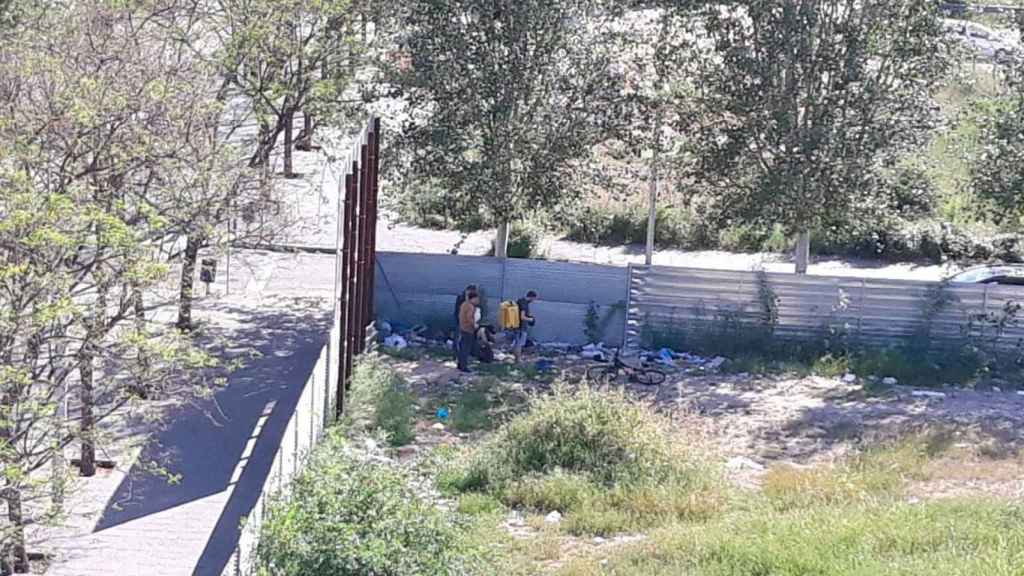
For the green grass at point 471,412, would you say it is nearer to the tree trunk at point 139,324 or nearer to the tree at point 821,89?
the tree trunk at point 139,324

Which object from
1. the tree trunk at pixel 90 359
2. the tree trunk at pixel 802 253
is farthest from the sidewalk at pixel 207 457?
the tree trunk at pixel 802 253

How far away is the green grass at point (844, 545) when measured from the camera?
1127cm

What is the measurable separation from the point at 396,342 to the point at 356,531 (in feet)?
34.6

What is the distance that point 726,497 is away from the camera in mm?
14352

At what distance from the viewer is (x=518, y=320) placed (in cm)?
2089

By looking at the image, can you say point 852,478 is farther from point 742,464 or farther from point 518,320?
point 518,320

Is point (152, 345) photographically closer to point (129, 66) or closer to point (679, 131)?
point (129, 66)

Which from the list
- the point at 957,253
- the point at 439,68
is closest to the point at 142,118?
the point at 439,68

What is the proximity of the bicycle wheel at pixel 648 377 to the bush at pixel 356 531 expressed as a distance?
27.3 feet

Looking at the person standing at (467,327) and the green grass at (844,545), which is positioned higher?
the person standing at (467,327)

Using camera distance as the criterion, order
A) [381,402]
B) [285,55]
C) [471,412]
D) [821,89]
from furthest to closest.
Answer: [821,89], [285,55], [471,412], [381,402]

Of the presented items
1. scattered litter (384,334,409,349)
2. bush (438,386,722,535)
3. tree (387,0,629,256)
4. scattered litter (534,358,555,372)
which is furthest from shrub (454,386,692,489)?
tree (387,0,629,256)

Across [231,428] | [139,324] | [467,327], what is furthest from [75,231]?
[467,327]

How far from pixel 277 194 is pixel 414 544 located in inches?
344
